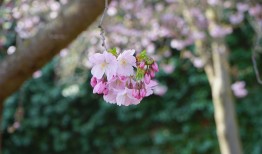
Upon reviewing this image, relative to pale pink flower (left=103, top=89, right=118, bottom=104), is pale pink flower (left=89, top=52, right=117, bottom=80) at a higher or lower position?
higher

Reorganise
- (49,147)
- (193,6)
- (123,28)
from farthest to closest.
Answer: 1. (49,147)
2. (123,28)
3. (193,6)

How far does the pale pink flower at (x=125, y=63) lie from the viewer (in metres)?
1.19

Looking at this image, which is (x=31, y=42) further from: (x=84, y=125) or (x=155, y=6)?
(x=84, y=125)

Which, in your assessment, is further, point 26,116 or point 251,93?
point 26,116

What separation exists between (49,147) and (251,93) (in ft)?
8.75

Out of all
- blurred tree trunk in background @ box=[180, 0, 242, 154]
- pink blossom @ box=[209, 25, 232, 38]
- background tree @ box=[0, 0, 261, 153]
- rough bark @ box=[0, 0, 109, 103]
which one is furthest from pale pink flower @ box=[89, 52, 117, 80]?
background tree @ box=[0, 0, 261, 153]

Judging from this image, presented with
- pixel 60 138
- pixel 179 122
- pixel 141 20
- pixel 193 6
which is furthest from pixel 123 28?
pixel 60 138

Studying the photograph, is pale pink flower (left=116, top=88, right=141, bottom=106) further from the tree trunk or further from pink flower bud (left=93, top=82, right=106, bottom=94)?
the tree trunk

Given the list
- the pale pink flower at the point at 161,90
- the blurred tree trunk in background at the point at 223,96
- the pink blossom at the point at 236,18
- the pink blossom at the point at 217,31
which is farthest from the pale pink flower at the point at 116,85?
the pale pink flower at the point at 161,90

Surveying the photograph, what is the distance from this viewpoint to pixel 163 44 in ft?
19.4

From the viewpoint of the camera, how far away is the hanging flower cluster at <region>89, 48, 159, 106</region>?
1199 mm

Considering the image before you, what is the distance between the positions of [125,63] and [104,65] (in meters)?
0.05

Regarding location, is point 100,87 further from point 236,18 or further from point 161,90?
point 161,90

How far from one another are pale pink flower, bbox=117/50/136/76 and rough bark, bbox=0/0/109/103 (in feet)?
4.47
